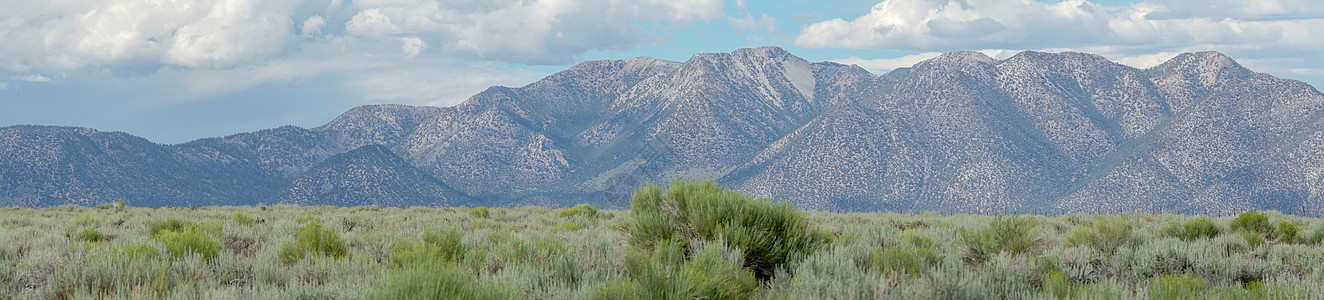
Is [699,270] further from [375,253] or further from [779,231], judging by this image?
[375,253]

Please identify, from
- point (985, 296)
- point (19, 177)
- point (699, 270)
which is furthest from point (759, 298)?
point (19, 177)

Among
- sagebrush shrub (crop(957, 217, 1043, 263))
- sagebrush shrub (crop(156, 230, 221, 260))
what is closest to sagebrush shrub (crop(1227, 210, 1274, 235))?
sagebrush shrub (crop(957, 217, 1043, 263))

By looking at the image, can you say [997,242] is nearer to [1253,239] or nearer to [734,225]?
[734,225]

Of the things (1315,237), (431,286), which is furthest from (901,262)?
(1315,237)

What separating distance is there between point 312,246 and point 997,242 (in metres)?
8.10

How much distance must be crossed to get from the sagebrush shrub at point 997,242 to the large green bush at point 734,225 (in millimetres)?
2033

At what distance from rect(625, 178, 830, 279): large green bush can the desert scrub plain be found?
20 millimetres

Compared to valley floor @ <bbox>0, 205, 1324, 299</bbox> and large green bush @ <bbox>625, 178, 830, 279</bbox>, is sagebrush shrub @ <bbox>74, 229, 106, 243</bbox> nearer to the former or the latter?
valley floor @ <bbox>0, 205, 1324, 299</bbox>

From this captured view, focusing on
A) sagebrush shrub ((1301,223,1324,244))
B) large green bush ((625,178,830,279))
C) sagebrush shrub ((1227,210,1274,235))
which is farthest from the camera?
sagebrush shrub ((1227,210,1274,235))

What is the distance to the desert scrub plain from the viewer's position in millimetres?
5000

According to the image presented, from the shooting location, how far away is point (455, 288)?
4.24m

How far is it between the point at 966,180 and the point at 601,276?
209m

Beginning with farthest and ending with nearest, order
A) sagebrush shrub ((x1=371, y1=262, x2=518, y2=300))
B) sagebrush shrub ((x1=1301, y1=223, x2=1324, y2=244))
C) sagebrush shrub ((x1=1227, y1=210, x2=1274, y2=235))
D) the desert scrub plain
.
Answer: sagebrush shrub ((x1=1227, y1=210, x2=1274, y2=235)) < sagebrush shrub ((x1=1301, y1=223, x2=1324, y2=244)) < the desert scrub plain < sagebrush shrub ((x1=371, y1=262, x2=518, y2=300))

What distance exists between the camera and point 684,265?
16.9ft
